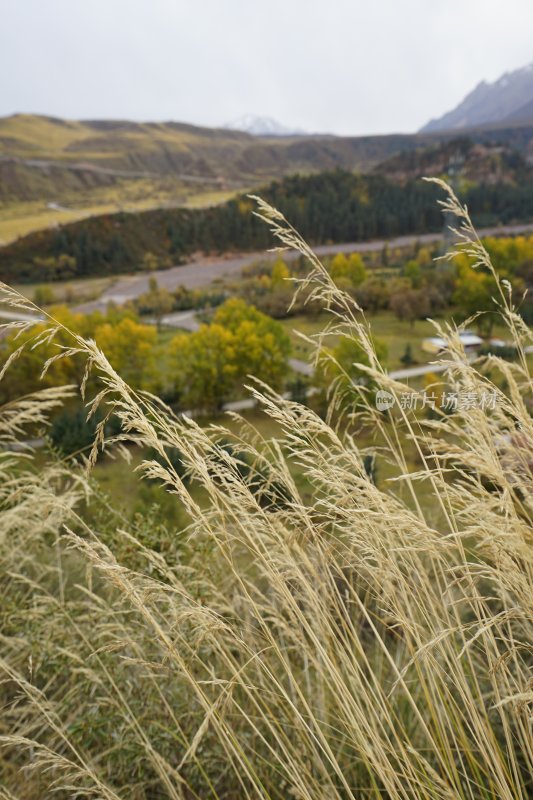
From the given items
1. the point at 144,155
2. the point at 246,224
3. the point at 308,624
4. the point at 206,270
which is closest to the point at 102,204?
the point at 246,224

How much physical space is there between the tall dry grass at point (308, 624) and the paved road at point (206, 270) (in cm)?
4577

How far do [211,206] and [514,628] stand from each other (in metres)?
85.5

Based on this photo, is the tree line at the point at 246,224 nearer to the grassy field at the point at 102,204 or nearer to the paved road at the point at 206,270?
the paved road at the point at 206,270

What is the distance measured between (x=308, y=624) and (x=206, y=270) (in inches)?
2623

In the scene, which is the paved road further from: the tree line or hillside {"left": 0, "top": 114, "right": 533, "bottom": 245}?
hillside {"left": 0, "top": 114, "right": 533, "bottom": 245}

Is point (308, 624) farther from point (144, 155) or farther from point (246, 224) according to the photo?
point (144, 155)

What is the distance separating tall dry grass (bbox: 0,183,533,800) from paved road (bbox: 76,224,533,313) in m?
45.8

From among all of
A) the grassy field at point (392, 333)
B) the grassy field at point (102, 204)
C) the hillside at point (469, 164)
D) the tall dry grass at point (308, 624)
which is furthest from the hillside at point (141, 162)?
the tall dry grass at point (308, 624)

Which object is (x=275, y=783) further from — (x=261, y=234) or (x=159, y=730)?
(x=261, y=234)

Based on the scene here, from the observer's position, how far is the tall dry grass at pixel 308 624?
1.50 meters

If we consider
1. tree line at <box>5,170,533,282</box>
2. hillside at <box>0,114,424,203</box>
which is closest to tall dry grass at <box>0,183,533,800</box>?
tree line at <box>5,170,533,282</box>

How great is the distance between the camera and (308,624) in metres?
1.73

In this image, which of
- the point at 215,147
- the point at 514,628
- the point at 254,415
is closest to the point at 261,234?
the point at 254,415

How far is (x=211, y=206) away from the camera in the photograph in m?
81.4
